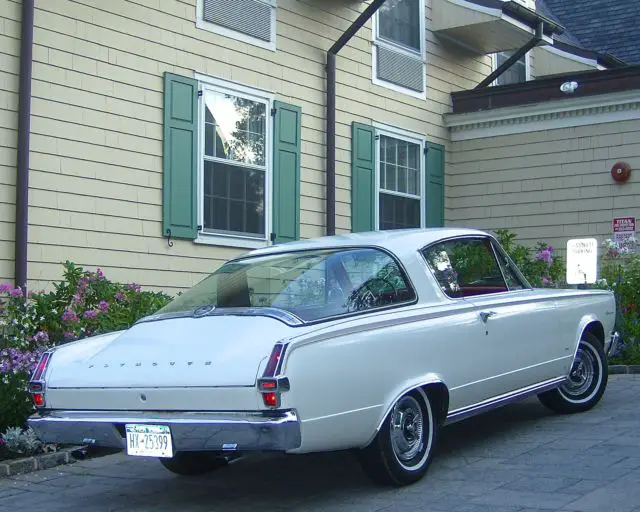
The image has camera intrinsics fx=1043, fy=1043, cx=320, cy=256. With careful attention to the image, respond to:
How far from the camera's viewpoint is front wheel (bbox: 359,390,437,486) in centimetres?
591

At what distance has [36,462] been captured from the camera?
7305 mm

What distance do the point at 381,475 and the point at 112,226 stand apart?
234 inches

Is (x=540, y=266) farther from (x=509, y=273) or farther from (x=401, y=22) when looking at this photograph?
(x=509, y=273)

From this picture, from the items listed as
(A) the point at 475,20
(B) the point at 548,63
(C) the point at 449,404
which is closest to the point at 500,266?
(C) the point at 449,404

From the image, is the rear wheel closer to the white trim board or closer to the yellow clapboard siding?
the yellow clapboard siding

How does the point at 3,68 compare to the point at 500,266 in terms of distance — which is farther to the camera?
the point at 3,68

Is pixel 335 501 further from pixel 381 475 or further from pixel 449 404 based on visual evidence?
pixel 449 404

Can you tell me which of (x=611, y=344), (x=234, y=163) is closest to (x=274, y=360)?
(x=611, y=344)

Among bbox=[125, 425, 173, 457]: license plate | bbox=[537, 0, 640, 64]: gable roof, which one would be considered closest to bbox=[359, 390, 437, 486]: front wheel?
bbox=[125, 425, 173, 457]: license plate

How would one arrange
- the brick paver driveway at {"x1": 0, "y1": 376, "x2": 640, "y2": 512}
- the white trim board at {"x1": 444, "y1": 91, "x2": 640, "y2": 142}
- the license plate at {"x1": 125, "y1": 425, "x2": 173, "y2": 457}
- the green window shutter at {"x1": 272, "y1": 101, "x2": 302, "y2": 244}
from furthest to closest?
1. the white trim board at {"x1": 444, "y1": 91, "x2": 640, "y2": 142}
2. the green window shutter at {"x1": 272, "y1": 101, "x2": 302, "y2": 244}
3. the brick paver driveway at {"x1": 0, "y1": 376, "x2": 640, "y2": 512}
4. the license plate at {"x1": 125, "y1": 425, "x2": 173, "y2": 457}

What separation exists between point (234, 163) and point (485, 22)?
5.23m

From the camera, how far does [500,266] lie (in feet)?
25.3

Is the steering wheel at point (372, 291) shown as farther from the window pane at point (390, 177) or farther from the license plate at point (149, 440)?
the window pane at point (390, 177)

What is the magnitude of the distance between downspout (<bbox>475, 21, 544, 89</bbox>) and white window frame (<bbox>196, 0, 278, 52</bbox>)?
4.41 m
